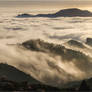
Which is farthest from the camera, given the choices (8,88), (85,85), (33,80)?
(33,80)

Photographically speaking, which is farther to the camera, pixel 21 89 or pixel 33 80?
pixel 33 80

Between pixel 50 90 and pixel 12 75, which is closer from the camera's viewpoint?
pixel 50 90

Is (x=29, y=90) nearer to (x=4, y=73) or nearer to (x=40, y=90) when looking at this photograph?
(x=40, y=90)

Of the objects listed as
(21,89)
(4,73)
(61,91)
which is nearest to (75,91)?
(61,91)

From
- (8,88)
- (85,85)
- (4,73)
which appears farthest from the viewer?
(4,73)

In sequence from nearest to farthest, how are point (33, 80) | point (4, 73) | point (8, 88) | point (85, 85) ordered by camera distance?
point (8, 88) → point (85, 85) → point (33, 80) → point (4, 73)

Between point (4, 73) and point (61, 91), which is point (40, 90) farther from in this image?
point (4, 73)

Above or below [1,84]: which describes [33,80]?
below

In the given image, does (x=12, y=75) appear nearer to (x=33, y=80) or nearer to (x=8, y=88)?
(x=33, y=80)

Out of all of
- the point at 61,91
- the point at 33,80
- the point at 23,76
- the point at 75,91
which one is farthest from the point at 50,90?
the point at 23,76
